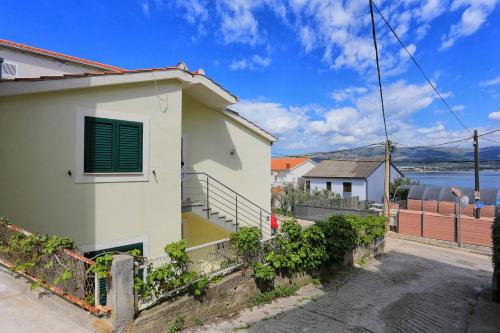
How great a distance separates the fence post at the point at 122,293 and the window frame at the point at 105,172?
2.80 meters

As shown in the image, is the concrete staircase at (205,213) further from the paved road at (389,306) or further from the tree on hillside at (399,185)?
the tree on hillside at (399,185)

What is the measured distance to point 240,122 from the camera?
462 inches

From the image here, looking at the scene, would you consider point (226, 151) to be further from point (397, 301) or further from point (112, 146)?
point (397, 301)

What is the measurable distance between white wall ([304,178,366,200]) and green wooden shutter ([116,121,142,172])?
2979cm

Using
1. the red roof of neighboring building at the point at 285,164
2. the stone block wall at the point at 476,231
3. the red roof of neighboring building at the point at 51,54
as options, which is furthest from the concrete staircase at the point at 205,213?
the red roof of neighboring building at the point at 285,164

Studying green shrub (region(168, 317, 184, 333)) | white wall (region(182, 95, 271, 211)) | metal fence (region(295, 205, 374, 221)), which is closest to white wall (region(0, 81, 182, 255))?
green shrub (region(168, 317, 184, 333))

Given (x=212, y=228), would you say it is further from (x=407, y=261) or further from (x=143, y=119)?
(x=407, y=261)

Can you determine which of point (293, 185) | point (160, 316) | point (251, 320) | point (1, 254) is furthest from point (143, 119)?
point (293, 185)

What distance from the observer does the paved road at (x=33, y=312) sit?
13.6 feet

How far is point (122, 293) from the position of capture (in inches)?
184

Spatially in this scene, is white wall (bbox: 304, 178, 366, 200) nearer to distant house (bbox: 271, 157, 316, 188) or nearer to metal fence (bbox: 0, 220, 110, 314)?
distant house (bbox: 271, 157, 316, 188)

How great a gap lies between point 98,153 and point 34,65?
20.3 ft

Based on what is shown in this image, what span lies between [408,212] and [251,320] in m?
18.4

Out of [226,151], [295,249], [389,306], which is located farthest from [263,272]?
[226,151]
